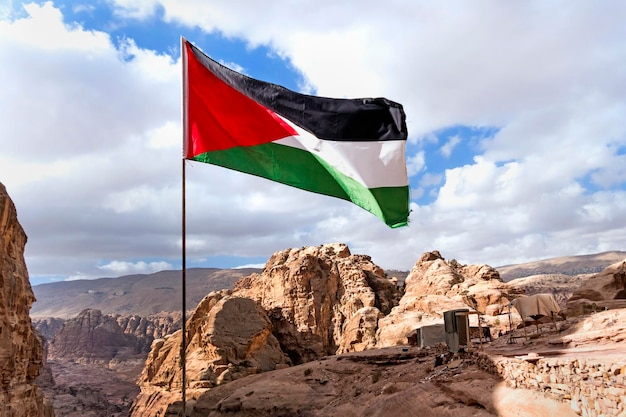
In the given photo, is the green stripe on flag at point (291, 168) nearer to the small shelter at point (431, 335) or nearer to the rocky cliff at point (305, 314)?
the small shelter at point (431, 335)

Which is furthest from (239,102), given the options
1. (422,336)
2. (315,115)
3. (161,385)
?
(161,385)

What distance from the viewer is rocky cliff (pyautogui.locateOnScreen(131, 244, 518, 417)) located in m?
35.2

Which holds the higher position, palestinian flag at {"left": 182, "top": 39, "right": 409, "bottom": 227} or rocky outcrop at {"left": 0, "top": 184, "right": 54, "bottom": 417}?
palestinian flag at {"left": 182, "top": 39, "right": 409, "bottom": 227}

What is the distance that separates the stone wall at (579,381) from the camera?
9406 mm

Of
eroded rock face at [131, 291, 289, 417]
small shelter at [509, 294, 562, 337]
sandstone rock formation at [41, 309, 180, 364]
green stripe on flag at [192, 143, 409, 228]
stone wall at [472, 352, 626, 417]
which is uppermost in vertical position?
green stripe on flag at [192, 143, 409, 228]

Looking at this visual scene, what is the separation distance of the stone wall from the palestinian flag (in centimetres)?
516

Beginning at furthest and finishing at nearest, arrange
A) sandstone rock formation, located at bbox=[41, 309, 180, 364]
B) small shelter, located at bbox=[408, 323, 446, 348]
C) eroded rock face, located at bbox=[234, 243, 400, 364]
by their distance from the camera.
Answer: sandstone rock formation, located at bbox=[41, 309, 180, 364], eroded rock face, located at bbox=[234, 243, 400, 364], small shelter, located at bbox=[408, 323, 446, 348]

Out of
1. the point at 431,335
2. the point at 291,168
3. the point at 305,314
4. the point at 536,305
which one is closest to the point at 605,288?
the point at 431,335

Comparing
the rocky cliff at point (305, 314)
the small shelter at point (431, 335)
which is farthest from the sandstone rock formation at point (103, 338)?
the small shelter at point (431, 335)

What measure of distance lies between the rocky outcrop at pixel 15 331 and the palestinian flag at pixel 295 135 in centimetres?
1651

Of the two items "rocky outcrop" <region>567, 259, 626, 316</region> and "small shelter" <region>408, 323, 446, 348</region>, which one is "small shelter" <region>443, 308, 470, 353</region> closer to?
"small shelter" <region>408, 323, 446, 348</region>

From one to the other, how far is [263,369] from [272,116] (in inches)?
1210

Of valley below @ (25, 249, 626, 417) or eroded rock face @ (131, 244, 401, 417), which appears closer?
valley below @ (25, 249, 626, 417)

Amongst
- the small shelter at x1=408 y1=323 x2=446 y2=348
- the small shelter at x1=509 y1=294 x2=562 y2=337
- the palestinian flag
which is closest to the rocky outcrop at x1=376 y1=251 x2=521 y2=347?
the small shelter at x1=408 y1=323 x2=446 y2=348
